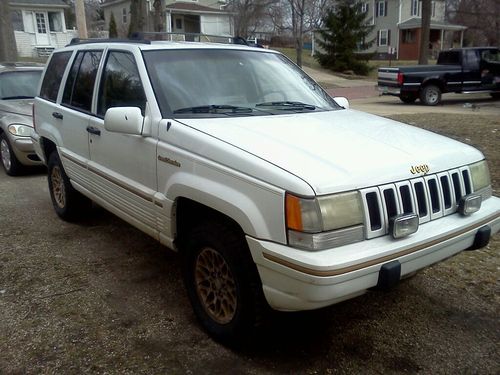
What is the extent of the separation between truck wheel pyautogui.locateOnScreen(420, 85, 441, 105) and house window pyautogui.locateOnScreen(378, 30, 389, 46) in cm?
3270

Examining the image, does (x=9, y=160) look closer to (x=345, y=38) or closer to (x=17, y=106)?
(x=17, y=106)

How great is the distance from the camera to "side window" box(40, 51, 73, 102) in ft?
17.1

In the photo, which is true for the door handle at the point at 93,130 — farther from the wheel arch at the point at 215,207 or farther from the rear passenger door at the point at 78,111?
the wheel arch at the point at 215,207

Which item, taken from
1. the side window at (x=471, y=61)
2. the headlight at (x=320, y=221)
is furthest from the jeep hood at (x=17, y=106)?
the side window at (x=471, y=61)

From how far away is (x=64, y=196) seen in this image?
5348mm

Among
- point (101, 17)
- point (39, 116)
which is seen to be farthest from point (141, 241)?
point (101, 17)

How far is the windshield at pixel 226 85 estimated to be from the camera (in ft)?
11.7

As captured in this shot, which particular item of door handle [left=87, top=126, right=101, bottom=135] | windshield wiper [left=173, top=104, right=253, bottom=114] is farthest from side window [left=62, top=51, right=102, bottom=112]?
windshield wiper [left=173, top=104, right=253, bottom=114]

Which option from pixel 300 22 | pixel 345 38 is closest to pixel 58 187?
pixel 300 22

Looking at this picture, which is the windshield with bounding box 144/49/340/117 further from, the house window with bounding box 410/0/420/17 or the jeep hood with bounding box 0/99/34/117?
the house window with bounding box 410/0/420/17

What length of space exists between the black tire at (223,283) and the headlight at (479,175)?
62.4 inches

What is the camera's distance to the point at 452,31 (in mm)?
49469

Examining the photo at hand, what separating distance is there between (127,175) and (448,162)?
2.26 meters

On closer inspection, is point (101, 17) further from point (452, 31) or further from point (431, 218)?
point (431, 218)
